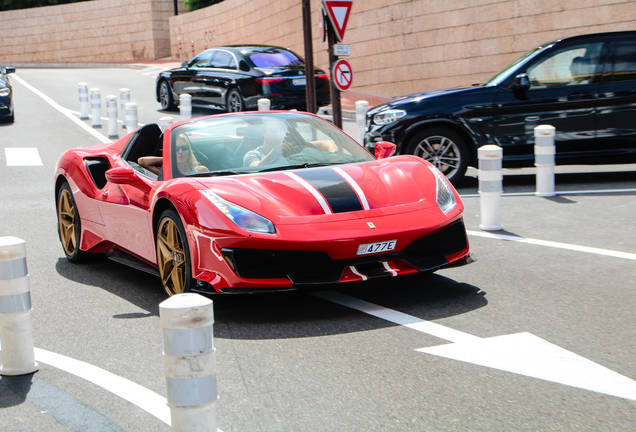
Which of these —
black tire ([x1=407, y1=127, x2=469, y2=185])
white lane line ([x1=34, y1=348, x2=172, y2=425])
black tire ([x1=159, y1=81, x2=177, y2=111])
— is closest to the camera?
white lane line ([x1=34, y1=348, x2=172, y2=425])

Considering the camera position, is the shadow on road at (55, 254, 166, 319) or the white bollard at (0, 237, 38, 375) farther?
the shadow on road at (55, 254, 166, 319)

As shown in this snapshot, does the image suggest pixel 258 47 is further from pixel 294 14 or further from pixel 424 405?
pixel 424 405

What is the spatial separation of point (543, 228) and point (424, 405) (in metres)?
4.62

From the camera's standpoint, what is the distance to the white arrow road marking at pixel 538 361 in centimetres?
389

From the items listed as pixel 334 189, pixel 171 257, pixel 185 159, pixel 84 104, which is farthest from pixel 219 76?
pixel 334 189

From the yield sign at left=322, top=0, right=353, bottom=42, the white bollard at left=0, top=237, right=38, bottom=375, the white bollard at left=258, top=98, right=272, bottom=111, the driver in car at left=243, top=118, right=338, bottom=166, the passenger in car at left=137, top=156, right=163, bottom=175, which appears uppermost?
the yield sign at left=322, top=0, right=353, bottom=42

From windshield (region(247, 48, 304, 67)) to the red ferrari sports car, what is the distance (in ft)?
40.3

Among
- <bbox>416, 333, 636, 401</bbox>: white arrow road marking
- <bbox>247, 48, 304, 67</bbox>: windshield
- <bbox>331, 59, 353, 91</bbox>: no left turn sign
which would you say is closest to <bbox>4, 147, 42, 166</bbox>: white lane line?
<bbox>331, 59, 353, 91</bbox>: no left turn sign

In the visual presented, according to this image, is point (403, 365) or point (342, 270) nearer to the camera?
point (403, 365)

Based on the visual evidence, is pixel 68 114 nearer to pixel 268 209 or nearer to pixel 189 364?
pixel 268 209

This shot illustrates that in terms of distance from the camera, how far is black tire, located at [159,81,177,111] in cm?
2181

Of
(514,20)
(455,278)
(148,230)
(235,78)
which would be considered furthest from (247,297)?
(514,20)

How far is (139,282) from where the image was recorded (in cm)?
663

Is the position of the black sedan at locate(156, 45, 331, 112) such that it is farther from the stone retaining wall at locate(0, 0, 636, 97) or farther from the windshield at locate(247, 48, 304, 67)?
the stone retaining wall at locate(0, 0, 636, 97)
